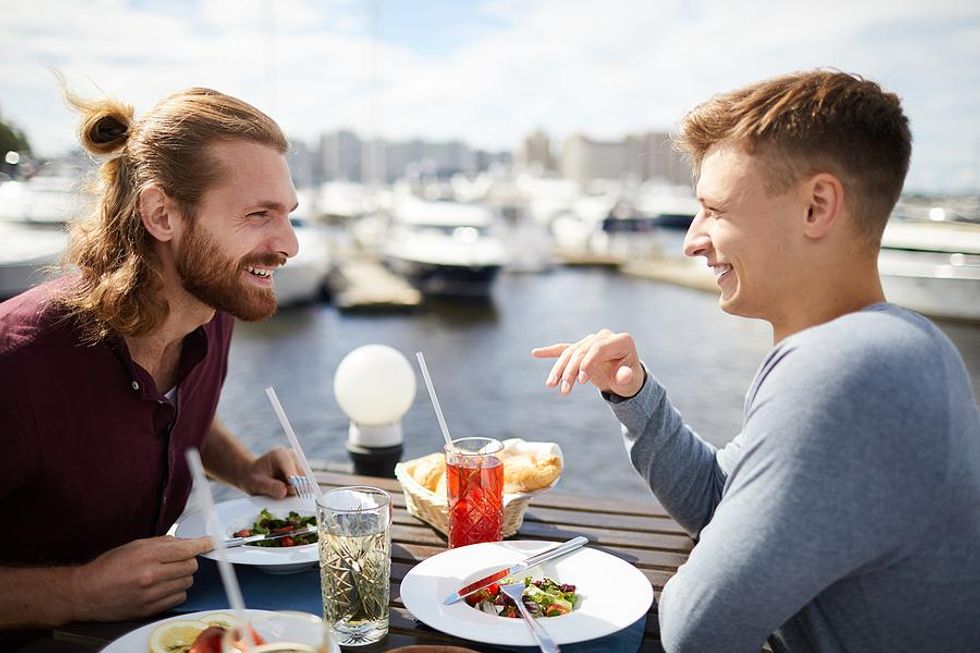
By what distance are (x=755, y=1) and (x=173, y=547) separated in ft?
223

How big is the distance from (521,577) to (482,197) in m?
49.2

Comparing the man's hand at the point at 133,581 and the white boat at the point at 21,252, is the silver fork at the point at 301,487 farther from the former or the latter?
the white boat at the point at 21,252

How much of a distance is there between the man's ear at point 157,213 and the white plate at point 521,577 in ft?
3.52

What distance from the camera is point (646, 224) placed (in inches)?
2224

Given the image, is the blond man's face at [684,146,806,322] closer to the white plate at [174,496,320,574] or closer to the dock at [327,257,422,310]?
the white plate at [174,496,320,574]

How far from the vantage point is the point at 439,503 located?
81.0 inches

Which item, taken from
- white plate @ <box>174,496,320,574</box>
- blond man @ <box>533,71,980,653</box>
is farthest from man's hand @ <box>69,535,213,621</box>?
blond man @ <box>533,71,980,653</box>

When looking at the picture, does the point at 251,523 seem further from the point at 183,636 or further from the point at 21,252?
the point at 21,252

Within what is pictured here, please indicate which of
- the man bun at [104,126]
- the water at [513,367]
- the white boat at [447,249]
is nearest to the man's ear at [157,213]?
the man bun at [104,126]

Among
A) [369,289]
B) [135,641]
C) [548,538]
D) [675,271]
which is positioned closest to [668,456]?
[548,538]

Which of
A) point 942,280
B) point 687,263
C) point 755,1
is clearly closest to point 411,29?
point 755,1

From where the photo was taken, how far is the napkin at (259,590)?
5.47ft

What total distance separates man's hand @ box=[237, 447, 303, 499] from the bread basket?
1.01 ft

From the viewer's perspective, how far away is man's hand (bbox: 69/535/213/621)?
1.58 metres
